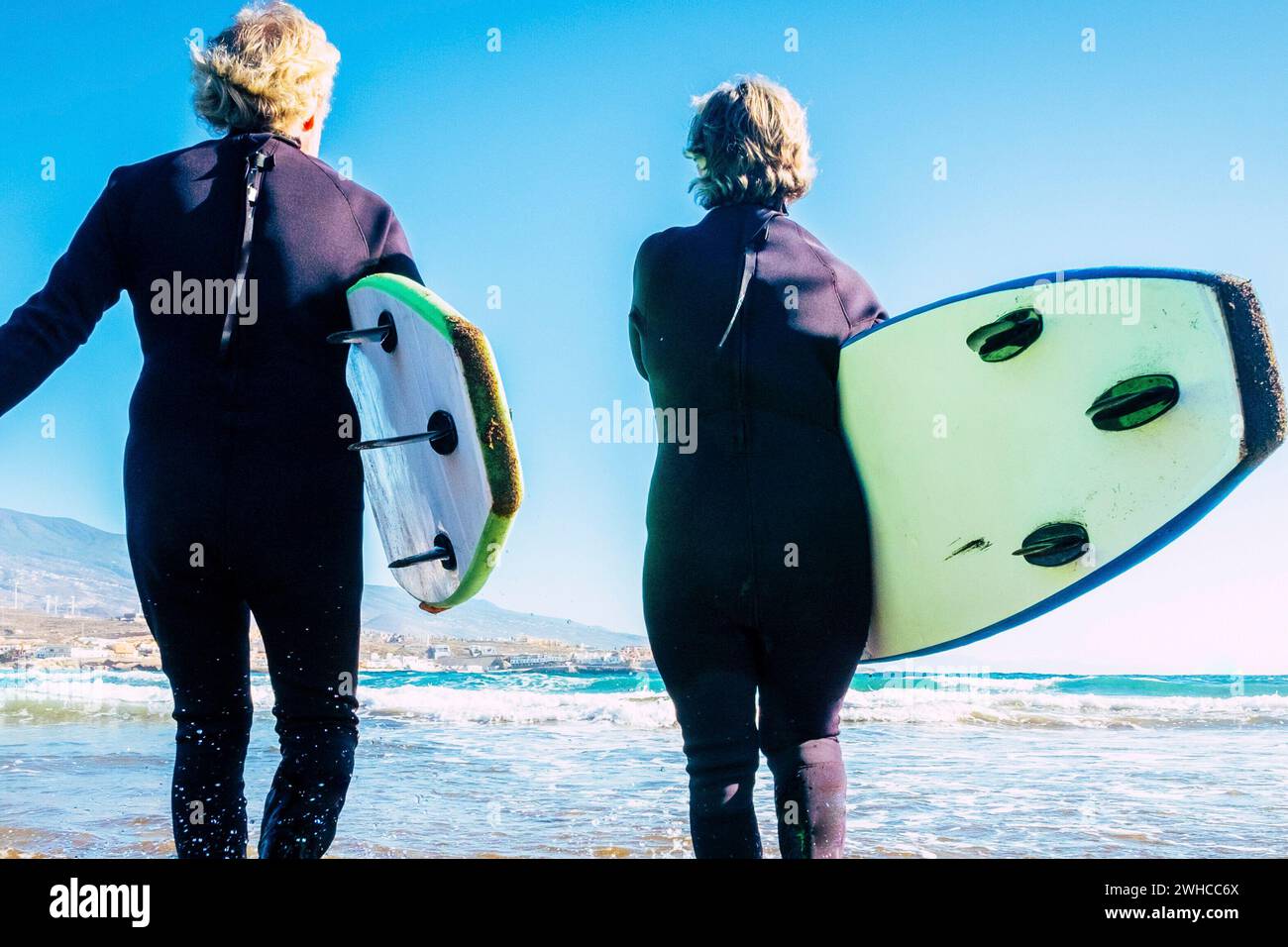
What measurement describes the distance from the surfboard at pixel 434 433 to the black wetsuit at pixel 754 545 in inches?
11.4

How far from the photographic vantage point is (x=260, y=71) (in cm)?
184

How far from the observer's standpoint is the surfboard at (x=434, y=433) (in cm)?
171

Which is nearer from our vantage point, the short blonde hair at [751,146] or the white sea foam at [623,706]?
the short blonde hair at [751,146]

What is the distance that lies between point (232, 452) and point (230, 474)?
0.04 meters

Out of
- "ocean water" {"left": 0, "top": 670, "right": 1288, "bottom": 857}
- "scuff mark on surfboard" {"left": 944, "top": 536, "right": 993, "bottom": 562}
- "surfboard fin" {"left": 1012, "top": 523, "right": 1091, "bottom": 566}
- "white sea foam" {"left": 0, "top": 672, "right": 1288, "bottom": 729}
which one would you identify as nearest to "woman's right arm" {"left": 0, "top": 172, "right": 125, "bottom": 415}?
"scuff mark on surfboard" {"left": 944, "top": 536, "right": 993, "bottom": 562}

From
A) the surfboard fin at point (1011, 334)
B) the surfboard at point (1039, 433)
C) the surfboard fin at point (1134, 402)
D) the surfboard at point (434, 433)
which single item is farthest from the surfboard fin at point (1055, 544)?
the surfboard at point (434, 433)

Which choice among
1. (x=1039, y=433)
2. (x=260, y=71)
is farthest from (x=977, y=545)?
(x=260, y=71)

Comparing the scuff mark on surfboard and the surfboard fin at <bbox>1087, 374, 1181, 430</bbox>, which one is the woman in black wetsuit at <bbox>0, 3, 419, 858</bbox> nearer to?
the scuff mark on surfboard

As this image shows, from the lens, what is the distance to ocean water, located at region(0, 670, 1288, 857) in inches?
157

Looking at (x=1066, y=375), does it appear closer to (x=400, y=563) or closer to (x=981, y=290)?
(x=981, y=290)

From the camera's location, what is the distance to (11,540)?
76.1 ft

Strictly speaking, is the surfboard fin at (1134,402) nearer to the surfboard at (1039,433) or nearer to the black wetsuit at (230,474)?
the surfboard at (1039,433)
